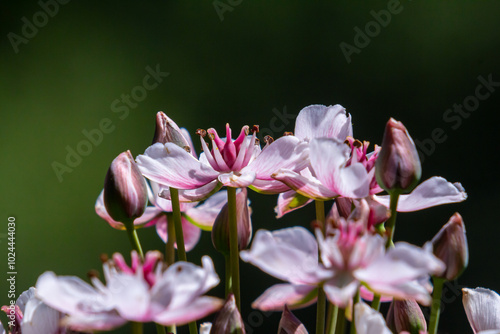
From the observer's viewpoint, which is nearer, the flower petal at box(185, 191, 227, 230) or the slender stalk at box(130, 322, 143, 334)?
the slender stalk at box(130, 322, 143, 334)

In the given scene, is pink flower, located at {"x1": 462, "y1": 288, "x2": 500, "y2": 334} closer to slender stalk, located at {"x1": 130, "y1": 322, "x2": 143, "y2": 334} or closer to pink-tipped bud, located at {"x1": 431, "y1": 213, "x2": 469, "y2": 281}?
pink-tipped bud, located at {"x1": 431, "y1": 213, "x2": 469, "y2": 281}

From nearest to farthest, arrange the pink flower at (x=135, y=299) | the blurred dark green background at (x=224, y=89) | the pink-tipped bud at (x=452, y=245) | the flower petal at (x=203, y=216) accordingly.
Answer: the pink flower at (x=135, y=299) → the pink-tipped bud at (x=452, y=245) → the flower petal at (x=203, y=216) → the blurred dark green background at (x=224, y=89)

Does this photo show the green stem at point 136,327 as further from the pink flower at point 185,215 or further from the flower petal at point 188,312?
the pink flower at point 185,215

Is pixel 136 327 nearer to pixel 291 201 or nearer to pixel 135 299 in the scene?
pixel 135 299

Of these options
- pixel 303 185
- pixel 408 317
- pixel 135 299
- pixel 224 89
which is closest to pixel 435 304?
pixel 408 317

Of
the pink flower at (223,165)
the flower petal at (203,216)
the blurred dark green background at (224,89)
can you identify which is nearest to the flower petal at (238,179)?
the pink flower at (223,165)

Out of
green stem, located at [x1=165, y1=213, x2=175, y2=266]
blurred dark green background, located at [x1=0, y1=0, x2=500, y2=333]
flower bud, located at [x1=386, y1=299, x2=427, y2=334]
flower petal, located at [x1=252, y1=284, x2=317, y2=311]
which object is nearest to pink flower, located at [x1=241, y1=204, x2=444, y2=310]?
flower petal, located at [x1=252, y1=284, x2=317, y2=311]
